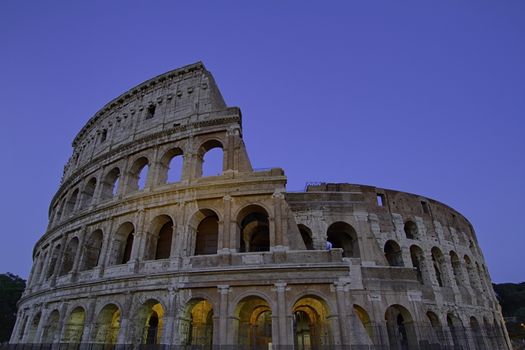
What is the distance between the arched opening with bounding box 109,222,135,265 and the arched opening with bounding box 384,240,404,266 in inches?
558

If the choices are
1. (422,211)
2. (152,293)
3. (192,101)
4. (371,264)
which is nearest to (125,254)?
(152,293)

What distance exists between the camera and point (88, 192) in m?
19.5

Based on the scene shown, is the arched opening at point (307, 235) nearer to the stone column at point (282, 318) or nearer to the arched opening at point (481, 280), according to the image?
the stone column at point (282, 318)

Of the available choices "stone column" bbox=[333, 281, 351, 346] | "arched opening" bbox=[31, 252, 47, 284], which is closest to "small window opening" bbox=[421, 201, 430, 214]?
"stone column" bbox=[333, 281, 351, 346]

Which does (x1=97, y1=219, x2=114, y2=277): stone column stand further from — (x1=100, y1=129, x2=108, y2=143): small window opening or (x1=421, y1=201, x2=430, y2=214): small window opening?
(x1=421, y1=201, x2=430, y2=214): small window opening

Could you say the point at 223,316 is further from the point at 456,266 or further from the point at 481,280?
the point at 481,280

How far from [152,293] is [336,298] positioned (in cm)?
721

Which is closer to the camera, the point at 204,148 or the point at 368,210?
the point at 204,148

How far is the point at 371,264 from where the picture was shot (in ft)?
53.4

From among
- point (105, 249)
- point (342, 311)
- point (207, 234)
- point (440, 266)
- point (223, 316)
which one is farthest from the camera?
point (440, 266)

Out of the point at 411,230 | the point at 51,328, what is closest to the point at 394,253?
the point at 411,230

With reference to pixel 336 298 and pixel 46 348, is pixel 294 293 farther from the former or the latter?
pixel 46 348

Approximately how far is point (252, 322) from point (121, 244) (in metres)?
7.27

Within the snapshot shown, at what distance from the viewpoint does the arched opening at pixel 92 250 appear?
16.0 metres
